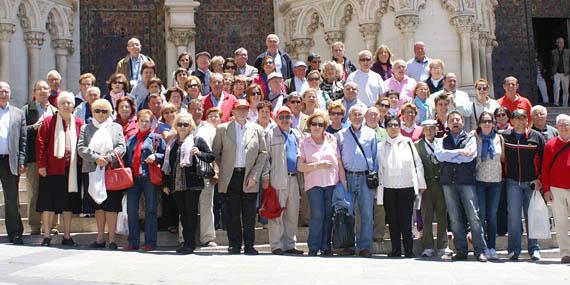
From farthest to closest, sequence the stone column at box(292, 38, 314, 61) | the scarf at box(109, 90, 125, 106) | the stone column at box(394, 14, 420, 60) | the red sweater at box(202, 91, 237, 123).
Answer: the stone column at box(292, 38, 314, 61) < the stone column at box(394, 14, 420, 60) < the scarf at box(109, 90, 125, 106) < the red sweater at box(202, 91, 237, 123)

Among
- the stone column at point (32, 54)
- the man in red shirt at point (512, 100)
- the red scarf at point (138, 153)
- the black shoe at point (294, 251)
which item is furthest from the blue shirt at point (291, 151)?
the stone column at point (32, 54)

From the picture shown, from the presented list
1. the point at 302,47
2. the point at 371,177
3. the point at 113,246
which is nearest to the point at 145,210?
the point at 113,246

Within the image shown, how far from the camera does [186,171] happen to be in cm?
886

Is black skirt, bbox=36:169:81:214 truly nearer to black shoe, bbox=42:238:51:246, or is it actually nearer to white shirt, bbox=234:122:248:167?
black shoe, bbox=42:238:51:246

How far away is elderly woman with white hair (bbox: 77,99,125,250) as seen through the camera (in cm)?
902

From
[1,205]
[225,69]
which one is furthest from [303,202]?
[1,205]

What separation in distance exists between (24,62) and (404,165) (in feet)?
28.6

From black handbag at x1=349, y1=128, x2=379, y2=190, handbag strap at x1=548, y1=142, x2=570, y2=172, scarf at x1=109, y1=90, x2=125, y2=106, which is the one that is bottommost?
black handbag at x1=349, y1=128, x2=379, y2=190

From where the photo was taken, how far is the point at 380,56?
11.7 metres

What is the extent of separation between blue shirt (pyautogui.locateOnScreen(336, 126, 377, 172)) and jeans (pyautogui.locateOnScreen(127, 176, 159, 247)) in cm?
229

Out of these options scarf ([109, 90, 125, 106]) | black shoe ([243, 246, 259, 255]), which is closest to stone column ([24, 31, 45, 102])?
scarf ([109, 90, 125, 106])

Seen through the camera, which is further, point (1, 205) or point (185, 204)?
point (1, 205)

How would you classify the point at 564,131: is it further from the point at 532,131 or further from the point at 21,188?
the point at 21,188

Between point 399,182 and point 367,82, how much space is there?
104 inches
